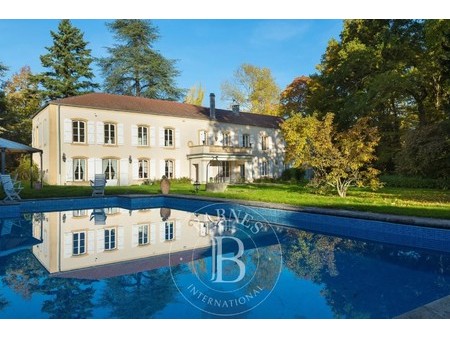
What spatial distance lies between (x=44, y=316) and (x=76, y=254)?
323 centimetres

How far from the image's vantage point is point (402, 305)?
15.0 ft

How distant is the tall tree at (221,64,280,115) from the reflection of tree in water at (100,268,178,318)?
117 ft

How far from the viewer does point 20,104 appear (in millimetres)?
35688

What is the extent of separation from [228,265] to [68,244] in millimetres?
4047

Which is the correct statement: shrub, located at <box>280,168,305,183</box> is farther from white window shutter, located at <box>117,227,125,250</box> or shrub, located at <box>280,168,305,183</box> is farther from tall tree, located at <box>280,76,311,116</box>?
white window shutter, located at <box>117,227,125,250</box>

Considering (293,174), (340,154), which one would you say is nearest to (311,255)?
(340,154)

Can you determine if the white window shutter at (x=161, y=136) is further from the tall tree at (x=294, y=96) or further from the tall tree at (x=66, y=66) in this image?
the tall tree at (x=294, y=96)

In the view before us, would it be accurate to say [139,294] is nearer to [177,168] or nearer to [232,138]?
[177,168]

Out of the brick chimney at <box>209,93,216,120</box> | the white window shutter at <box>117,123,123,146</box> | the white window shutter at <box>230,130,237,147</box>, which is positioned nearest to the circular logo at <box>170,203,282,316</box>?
the white window shutter at <box>117,123,123,146</box>

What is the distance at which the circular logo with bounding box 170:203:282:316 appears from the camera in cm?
479

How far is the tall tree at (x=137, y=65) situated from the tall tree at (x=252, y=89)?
5.88m

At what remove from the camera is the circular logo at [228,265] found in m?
4.79
